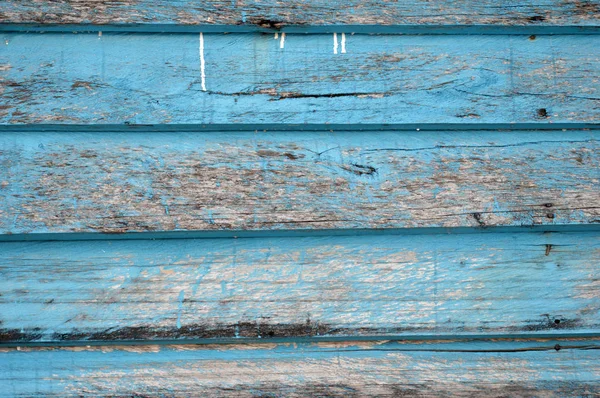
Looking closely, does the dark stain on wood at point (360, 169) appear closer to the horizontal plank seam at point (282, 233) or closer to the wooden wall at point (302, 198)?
the wooden wall at point (302, 198)

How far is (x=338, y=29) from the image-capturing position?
1124 millimetres

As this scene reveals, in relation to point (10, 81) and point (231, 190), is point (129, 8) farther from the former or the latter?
point (231, 190)

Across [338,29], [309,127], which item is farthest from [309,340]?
[338,29]

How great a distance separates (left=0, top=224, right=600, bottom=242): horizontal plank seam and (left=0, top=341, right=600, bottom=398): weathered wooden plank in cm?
28

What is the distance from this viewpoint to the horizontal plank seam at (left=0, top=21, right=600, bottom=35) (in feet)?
3.59

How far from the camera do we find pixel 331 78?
3.69ft

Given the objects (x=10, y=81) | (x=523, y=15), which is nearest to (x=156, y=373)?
(x=10, y=81)

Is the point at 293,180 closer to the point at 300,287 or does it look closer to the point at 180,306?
the point at 300,287

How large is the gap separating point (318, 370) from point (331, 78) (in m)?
0.74

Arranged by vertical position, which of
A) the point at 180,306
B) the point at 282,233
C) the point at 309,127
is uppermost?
the point at 309,127

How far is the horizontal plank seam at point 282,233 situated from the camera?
1097 millimetres

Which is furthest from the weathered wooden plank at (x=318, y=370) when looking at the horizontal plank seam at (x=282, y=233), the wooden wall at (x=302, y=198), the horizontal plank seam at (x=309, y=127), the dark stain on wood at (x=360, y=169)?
the horizontal plank seam at (x=309, y=127)

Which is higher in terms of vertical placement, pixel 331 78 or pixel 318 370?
pixel 331 78

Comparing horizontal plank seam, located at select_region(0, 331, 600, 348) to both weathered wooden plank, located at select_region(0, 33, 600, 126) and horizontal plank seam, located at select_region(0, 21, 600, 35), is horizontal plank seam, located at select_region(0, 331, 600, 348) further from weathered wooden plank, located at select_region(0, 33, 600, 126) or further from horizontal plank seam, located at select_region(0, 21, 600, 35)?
horizontal plank seam, located at select_region(0, 21, 600, 35)
